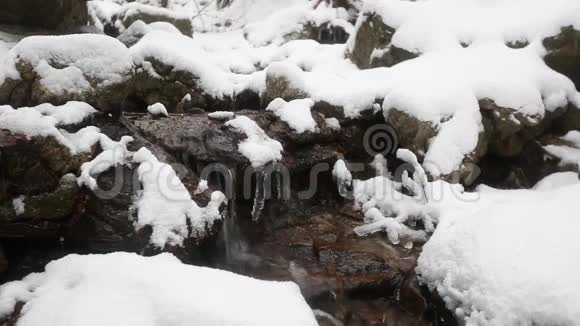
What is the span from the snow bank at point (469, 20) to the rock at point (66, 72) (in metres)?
4.39

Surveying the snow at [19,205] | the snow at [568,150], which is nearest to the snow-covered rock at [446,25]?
the snow at [568,150]

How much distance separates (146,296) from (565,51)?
6.71 meters

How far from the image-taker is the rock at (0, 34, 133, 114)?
5270mm

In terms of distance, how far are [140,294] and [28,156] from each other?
2.29 meters

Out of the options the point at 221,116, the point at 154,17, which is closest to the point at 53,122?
the point at 221,116

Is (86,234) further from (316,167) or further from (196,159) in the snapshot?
(316,167)

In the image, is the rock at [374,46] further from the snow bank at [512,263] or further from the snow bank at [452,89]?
the snow bank at [512,263]

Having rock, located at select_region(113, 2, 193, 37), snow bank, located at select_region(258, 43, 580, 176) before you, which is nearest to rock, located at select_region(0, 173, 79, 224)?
snow bank, located at select_region(258, 43, 580, 176)

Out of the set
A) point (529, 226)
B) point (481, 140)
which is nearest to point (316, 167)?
point (481, 140)

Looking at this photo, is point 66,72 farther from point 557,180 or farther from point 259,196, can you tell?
point 557,180

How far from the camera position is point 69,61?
17.9 feet

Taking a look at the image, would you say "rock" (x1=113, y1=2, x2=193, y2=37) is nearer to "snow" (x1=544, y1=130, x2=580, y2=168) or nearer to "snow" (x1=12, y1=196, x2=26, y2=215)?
"snow" (x1=12, y1=196, x2=26, y2=215)

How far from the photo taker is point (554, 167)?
6.27 m

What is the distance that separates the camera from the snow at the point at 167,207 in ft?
14.2
